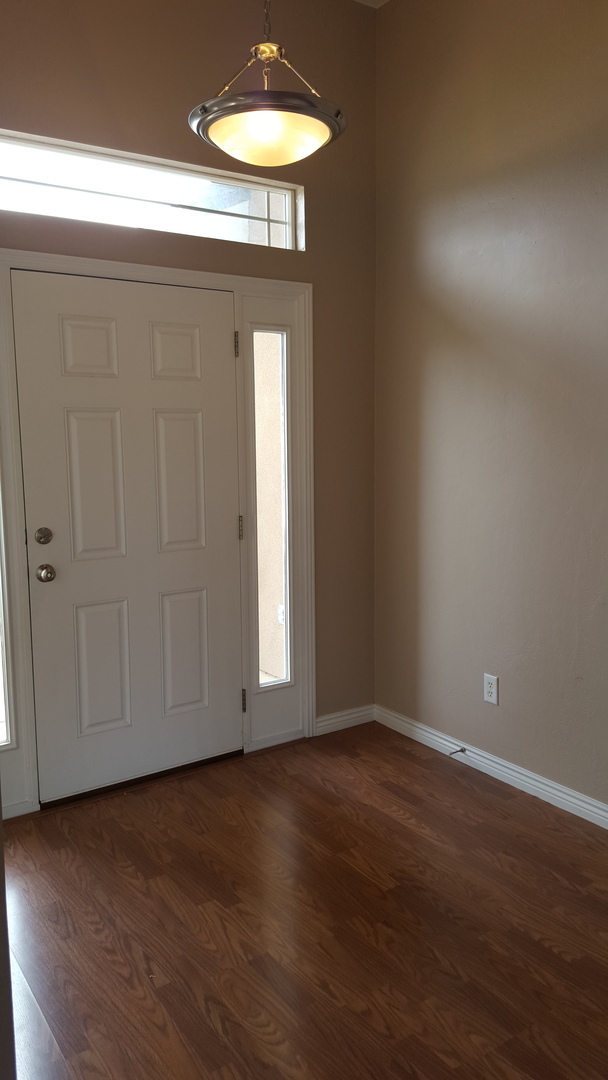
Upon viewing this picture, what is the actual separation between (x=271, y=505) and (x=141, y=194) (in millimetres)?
1369

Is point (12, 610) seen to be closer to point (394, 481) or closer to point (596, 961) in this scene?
point (394, 481)

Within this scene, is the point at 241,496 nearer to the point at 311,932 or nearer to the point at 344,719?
the point at 344,719

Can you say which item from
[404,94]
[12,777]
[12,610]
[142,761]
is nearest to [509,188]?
[404,94]

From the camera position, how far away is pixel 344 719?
12.8 ft

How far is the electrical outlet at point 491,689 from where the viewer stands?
10.7 feet

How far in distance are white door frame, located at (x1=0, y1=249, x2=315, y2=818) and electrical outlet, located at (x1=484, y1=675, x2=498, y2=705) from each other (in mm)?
831

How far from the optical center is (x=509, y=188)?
3039 millimetres

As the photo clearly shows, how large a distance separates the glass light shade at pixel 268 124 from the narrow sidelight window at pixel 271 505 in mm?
1332

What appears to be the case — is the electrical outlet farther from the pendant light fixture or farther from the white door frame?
the pendant light fixture

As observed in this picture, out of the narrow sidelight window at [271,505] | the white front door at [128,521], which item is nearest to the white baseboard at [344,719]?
the narrow sidelight window at [271,505]

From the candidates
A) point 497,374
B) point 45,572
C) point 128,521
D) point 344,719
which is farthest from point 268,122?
point 344,719

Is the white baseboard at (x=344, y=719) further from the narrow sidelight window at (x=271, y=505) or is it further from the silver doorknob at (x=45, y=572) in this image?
the silver doorknob at (x=45, y=572)

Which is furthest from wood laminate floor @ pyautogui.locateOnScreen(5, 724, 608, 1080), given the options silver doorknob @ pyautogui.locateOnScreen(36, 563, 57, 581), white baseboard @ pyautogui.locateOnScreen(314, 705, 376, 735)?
silver doorknob @ pyautogui.locateOnScreen(36, 563, 57, 581)

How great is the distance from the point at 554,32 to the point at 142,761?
314 centimetres
